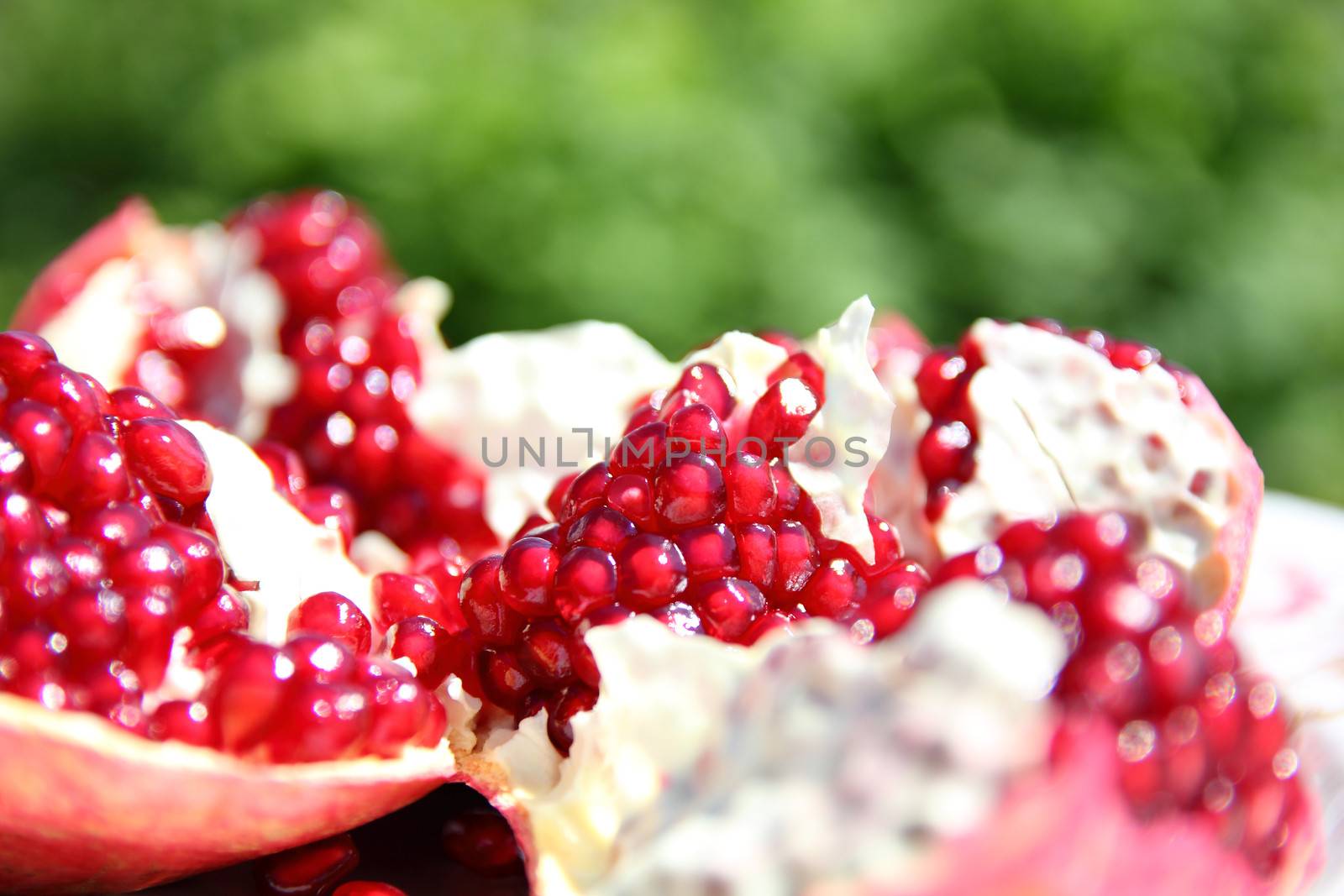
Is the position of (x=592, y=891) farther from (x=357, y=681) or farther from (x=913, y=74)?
(x=913, y=74)

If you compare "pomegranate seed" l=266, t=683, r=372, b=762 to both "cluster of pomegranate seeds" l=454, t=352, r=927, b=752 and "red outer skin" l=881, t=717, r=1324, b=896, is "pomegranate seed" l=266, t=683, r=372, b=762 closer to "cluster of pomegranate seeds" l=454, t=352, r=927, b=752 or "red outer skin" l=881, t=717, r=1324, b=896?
"cluster of pomegranate seeds" l=454, t=352, r=927, b=752

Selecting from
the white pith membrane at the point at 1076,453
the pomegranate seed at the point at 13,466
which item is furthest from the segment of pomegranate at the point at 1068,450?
the pomegranate seed at the point at 13,466

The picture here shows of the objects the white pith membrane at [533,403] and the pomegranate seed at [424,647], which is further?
the white pith membrane at [533,403]

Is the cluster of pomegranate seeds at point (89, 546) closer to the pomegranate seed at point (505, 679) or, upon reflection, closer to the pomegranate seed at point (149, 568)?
the pomegranate seed at point (149, 568)

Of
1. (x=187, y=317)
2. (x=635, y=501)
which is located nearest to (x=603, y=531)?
(x=635, y=501)

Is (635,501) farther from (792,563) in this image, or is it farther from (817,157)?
(817,157)

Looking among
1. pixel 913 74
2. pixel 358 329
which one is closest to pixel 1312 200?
pixel 913 74
